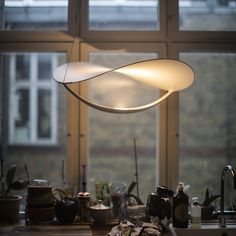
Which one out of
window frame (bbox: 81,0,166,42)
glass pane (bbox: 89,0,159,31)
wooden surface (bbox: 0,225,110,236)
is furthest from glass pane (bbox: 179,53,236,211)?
wooden surface (bbox: 0,225,110,236)

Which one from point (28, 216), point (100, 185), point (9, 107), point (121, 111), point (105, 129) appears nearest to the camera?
point (121, 111)

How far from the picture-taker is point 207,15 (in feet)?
9.64

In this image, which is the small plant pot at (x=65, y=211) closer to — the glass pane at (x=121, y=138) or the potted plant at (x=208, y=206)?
the glass pane at (x=121, y=138)

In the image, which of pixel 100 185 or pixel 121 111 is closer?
pixel 121 111

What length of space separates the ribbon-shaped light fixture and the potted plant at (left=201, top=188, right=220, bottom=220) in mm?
1103

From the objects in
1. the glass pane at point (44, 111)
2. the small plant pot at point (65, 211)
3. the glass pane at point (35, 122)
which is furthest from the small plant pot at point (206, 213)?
the glass pane at point (44, 111)

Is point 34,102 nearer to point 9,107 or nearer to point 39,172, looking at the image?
point 9,107

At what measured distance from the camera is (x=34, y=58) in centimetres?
304

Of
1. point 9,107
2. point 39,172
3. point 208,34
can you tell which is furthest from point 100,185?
point 208,34

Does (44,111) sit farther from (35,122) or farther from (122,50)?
(122,50)

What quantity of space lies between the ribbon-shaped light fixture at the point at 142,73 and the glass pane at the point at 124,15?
0.98 m

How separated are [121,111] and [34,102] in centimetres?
147

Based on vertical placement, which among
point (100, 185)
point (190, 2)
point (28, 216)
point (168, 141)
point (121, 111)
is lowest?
point (28, 216)

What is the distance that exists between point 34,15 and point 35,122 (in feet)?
2.94
